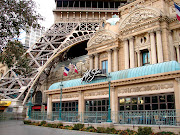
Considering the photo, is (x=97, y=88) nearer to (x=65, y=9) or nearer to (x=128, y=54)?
(x=128, y=54)

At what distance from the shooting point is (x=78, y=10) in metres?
51.4

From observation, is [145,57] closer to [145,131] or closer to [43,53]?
[145,131]

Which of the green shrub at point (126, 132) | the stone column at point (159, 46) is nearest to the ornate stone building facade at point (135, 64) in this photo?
the stone column at point (159, 46)

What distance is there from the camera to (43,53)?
5022 centimetres

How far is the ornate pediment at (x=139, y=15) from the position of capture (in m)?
27.7

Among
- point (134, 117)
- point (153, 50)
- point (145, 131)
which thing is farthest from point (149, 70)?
point (145, 131)

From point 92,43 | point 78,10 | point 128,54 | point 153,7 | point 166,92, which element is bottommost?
point 166,92

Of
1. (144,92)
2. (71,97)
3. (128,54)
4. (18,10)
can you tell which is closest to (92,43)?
(128,54)

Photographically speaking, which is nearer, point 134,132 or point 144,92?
point 134,132

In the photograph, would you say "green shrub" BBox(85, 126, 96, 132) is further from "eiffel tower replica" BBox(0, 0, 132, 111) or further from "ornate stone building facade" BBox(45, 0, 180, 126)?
"eiffel tower replica" BBox(0, 0, 132, 111)

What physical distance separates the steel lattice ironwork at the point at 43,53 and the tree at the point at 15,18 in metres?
25.5

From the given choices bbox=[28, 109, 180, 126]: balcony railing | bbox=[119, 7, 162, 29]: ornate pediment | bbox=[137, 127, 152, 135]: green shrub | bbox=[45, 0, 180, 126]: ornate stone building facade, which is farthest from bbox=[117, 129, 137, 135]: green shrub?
bbox=[119, 7, 162, 29]: ornate pediment

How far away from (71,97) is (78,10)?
30475 mm

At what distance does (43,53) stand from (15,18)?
112 ft
